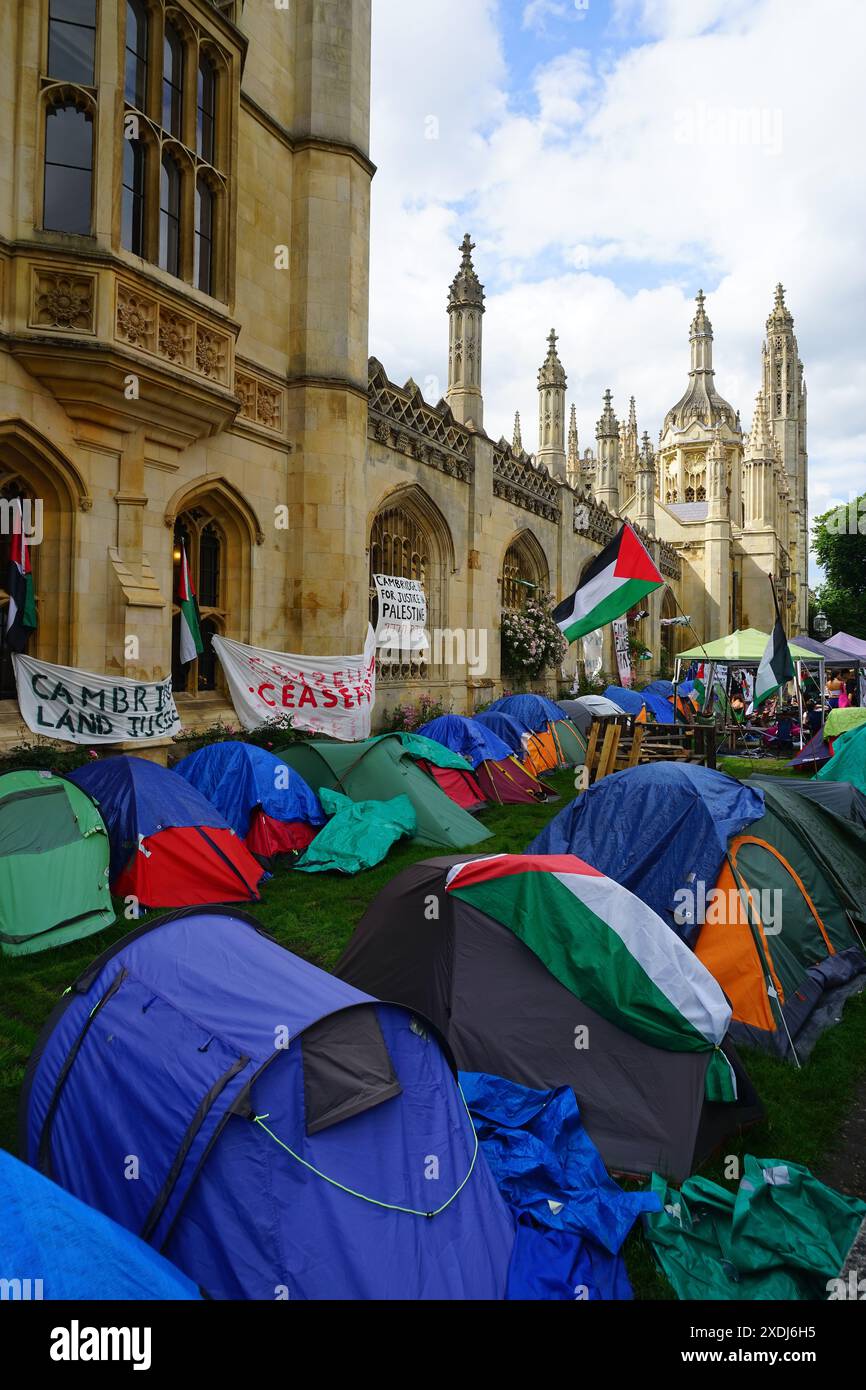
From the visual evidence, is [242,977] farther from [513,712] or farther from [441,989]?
[513,712]

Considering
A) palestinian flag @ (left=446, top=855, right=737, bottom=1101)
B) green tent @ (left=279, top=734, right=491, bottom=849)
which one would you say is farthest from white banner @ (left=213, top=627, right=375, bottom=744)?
palestinian flag @ (left=446, top=855, right=737, bottom=1101)

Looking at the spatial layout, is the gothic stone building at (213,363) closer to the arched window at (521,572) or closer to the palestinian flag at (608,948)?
the arched window at (521,572)

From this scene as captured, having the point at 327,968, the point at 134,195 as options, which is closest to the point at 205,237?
the point at 134,195

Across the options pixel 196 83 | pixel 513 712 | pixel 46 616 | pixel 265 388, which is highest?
pixel 196 83

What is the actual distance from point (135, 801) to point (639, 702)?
1761 cm

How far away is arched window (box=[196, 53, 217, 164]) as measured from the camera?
9.83 m

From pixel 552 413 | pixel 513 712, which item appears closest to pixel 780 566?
pixel 552 413

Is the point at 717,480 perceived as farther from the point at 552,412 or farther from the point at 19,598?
the point at 19,598

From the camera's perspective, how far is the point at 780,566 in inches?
1817

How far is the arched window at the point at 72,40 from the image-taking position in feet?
26.2

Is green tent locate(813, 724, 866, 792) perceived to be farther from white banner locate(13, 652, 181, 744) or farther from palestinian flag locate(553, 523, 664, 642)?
white banner locate(13, 652, 181, 744)

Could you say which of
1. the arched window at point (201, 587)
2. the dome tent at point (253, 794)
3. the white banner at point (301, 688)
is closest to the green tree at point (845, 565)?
the white banner at point (301, 688)

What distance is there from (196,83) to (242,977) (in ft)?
35.9
